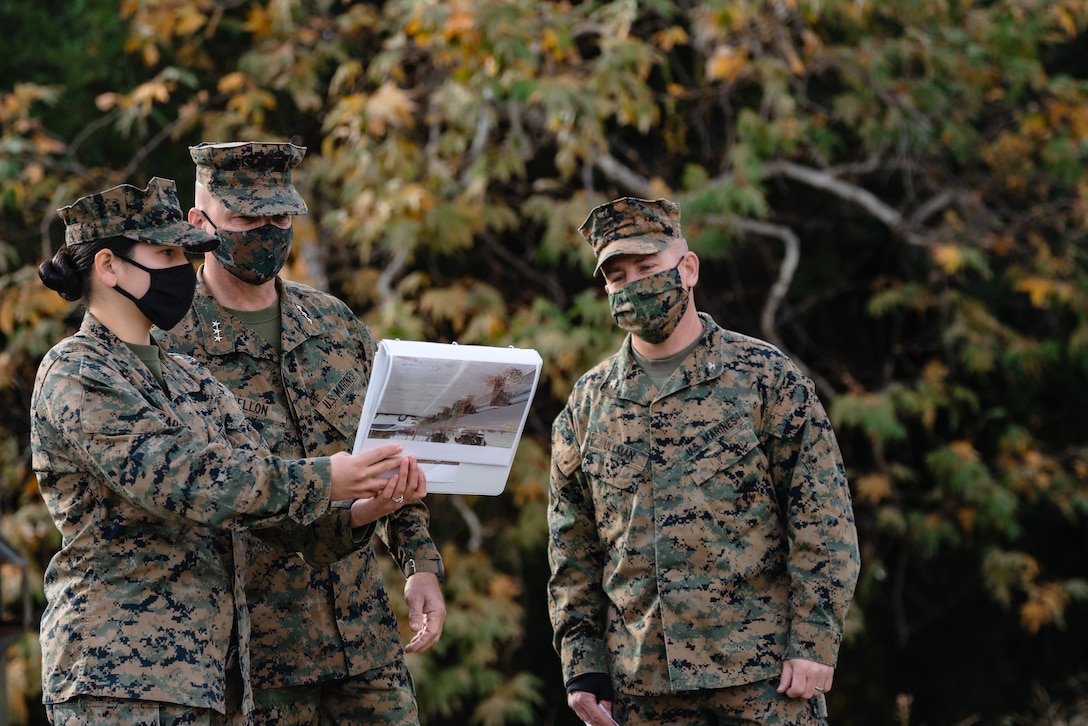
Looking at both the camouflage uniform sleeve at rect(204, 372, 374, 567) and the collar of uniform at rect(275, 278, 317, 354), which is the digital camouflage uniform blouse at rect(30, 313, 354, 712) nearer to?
the camouflage uniform sleeve at rect(204, 372, 374, 567)

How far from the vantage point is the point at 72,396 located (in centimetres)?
279

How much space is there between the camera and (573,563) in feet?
12.0

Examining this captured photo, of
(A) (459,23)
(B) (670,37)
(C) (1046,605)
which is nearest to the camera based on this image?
(A) (459,23)

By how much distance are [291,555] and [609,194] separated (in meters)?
4.44

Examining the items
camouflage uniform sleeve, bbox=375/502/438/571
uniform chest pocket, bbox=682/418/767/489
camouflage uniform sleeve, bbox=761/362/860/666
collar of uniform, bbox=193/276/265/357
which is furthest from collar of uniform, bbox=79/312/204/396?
camouflage uniform sleeve, bbox=761/362/860/666

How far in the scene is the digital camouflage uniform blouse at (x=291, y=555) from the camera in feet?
11.2

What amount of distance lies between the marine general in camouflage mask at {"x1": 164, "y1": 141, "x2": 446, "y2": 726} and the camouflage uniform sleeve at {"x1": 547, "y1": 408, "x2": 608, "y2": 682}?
365 millimetres

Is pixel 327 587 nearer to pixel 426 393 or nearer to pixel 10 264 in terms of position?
pixel 426 393

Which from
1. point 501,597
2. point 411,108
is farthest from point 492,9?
point 501,597

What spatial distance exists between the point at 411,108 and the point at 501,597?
8.49 ft

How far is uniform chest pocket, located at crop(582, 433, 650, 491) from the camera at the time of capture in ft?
11.6

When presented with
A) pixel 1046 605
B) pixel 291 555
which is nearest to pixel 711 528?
pixel 291 555

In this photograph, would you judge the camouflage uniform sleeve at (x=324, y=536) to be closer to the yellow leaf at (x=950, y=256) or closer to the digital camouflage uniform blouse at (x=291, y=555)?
the digital camouflage uniform blouse at (x=291, y=555)

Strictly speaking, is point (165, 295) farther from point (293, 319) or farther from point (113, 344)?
point (293, 319)
